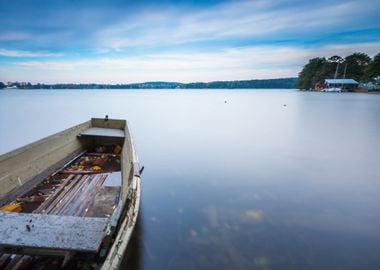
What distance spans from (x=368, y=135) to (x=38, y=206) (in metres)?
13.6

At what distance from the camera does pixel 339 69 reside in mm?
54031

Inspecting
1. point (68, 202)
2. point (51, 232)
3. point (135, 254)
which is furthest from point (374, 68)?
point (51, 232)

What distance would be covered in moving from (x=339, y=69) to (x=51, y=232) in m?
68.1

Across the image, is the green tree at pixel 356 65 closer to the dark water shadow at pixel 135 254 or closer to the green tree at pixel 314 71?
the green tree at pixel 314 71

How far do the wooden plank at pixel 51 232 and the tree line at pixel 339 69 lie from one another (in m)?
55.0

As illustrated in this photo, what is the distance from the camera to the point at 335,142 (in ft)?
31.1

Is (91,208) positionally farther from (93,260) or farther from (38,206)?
(93,260)

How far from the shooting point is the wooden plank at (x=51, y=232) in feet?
5.58

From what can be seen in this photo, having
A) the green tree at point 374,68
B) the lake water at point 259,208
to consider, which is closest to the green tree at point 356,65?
the green tree at point 374,68

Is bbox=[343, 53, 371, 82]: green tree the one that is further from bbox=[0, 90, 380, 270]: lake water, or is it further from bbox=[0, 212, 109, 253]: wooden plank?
bbox=[0, 212, 109, 253]: wooden plank

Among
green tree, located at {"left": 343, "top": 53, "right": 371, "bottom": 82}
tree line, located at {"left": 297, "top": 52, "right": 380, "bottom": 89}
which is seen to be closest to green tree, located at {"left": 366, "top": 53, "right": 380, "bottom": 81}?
tree line, located at {"left": 297, "top": 52, "right": 380, "bottom": 89}

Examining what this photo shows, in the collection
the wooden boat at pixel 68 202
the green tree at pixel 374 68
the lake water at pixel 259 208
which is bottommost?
the lake water at pixel 259 208

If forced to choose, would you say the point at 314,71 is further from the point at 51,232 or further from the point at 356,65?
the point at 51,232

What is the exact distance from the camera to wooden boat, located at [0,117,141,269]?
179cm
